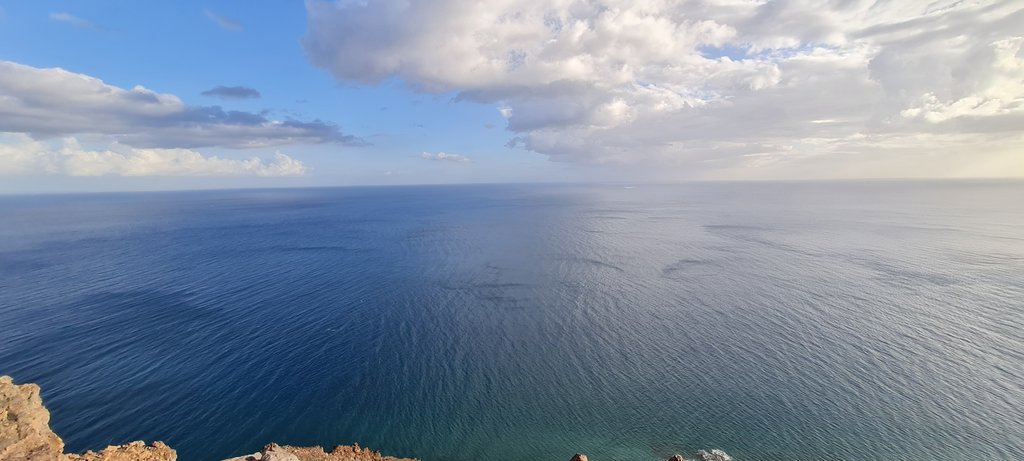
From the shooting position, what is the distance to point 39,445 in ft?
92.4

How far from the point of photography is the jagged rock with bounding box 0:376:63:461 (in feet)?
89.7

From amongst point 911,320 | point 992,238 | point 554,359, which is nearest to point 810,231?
point 992,238

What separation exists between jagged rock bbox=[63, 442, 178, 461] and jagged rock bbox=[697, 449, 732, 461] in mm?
46902

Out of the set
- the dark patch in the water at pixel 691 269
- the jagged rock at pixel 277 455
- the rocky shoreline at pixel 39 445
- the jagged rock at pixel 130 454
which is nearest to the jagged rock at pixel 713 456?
the rocky shoreline at pixel 39 445

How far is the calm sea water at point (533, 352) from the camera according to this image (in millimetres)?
43969

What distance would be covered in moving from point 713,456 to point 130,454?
49.9 meters

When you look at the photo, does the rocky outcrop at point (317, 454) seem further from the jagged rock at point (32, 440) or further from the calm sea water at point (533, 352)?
the jagged rock at point (32, 440)

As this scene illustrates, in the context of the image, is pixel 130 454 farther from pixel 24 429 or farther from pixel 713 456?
pixel 713 456

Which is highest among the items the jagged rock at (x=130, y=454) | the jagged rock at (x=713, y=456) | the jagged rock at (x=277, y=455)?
the jagged rock at (x=130, y=454)

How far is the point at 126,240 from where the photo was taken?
148000mm

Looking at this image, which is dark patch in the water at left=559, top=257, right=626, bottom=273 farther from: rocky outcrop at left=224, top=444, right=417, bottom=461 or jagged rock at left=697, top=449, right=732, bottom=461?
rocky outcrop at left=224, top=444, right=417, bottom=461

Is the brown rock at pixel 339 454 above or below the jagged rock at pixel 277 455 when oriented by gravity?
below

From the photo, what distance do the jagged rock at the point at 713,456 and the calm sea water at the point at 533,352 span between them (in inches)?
53.7

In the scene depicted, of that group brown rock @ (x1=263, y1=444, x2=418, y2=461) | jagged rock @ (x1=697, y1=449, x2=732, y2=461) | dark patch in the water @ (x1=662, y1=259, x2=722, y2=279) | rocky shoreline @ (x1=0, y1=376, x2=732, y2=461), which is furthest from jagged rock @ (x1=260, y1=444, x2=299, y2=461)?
dark patch in the water @ (x1=662, y1=259, x2=722, y2=279)
